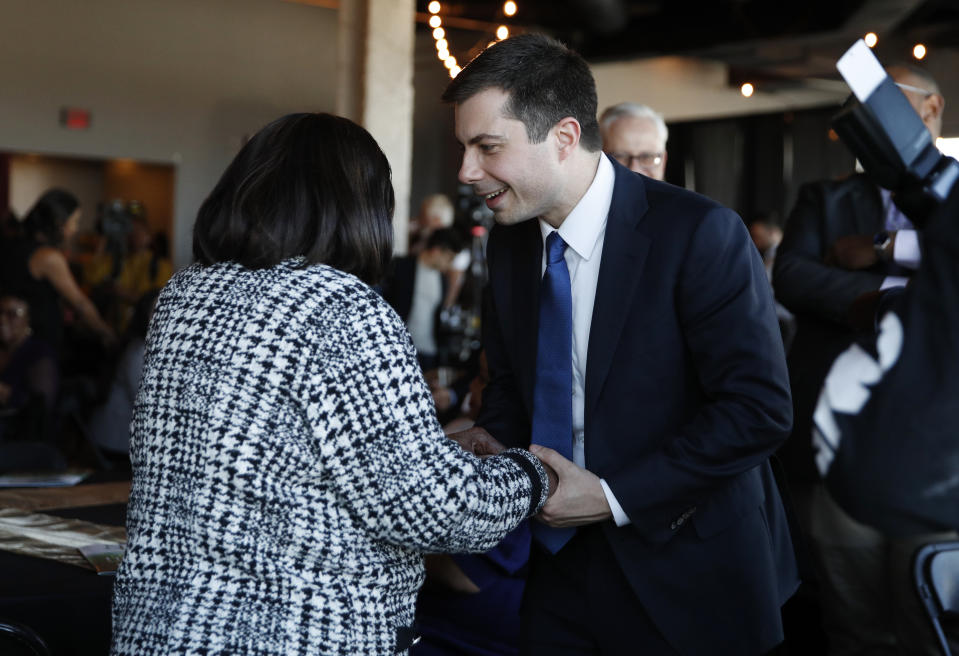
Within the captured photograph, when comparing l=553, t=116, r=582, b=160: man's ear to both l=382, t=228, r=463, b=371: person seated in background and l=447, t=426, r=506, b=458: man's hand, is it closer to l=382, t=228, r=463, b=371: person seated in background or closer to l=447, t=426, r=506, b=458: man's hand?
l=447, t=426, r=506, b=458: man's hand

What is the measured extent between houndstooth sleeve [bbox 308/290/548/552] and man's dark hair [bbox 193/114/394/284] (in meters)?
0.13

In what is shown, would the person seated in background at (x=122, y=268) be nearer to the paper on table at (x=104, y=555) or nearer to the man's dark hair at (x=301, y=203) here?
the paper on table at (x=104, y=555)

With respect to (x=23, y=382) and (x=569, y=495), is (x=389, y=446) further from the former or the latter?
(x=23, y=382)

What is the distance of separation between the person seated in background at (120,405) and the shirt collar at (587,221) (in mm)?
3208

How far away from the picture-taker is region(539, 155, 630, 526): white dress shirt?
70.3 inches

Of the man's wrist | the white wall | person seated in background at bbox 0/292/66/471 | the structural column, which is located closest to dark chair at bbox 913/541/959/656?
the man's wrist

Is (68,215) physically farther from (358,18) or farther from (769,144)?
(769,144)

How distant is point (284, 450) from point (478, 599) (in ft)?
4.09

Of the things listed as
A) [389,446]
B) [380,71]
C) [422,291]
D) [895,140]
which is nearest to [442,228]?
[422,291]

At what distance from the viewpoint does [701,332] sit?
1629 mm

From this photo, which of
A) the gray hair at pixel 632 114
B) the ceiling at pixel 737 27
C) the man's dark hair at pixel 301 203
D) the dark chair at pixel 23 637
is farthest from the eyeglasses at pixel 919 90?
the ceiling at pixel 737 27

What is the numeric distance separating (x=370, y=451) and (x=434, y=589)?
1.23 meters

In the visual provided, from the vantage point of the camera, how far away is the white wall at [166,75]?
9.48m

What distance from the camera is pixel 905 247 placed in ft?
7.76
